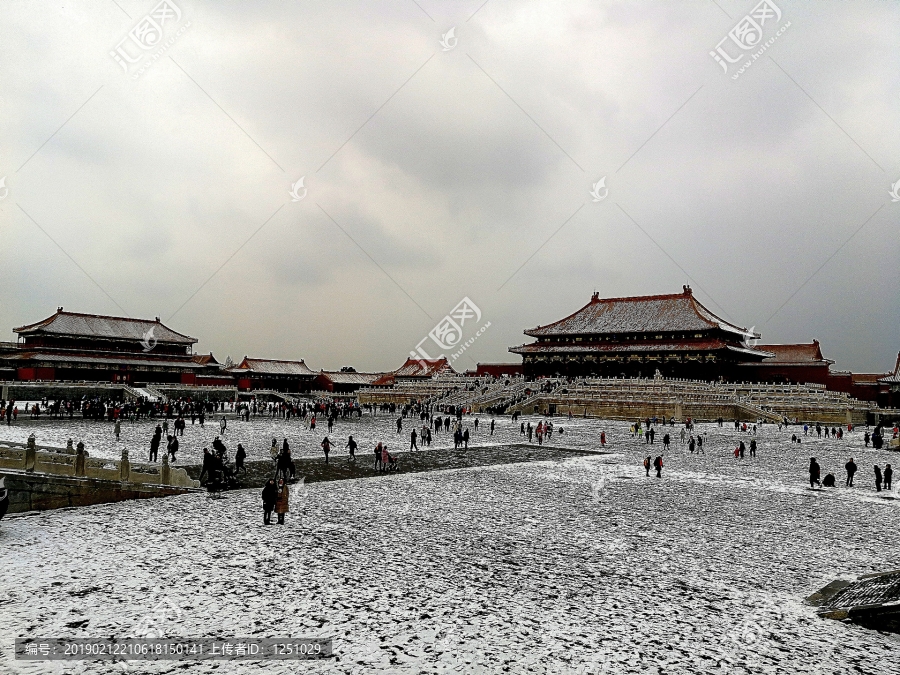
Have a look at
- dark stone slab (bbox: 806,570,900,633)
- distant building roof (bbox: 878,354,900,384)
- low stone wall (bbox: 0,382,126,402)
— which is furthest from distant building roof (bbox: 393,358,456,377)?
dark stone slab (bbox: 806,570,900,633)

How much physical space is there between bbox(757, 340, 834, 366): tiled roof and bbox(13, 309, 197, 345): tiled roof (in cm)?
7337

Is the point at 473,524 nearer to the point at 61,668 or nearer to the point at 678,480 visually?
the point at 61,668

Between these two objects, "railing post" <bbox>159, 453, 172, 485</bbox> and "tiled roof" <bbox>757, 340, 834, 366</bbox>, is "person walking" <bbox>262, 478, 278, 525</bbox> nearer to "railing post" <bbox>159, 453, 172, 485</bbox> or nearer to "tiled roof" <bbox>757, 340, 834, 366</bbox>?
"railing post" <bbox>159, 453, 172, 485</bbox>

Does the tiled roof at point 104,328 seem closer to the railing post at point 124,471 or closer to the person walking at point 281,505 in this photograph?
the railing post at point 124,471

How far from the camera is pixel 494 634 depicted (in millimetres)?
8047

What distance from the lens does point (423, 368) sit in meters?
91.1

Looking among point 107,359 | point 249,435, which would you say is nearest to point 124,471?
point 249,435

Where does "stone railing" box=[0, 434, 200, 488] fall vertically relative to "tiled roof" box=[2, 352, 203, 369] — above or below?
below

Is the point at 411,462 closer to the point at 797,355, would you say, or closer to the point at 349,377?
the point at 797,355

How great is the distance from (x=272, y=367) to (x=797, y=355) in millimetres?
72569

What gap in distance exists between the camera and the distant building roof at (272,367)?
86875 mm

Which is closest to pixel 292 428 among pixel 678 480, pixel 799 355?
pixel 678 480

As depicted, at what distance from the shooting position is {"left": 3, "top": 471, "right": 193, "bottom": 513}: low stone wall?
14.8m

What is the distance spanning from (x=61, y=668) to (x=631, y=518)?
12.5 metres
